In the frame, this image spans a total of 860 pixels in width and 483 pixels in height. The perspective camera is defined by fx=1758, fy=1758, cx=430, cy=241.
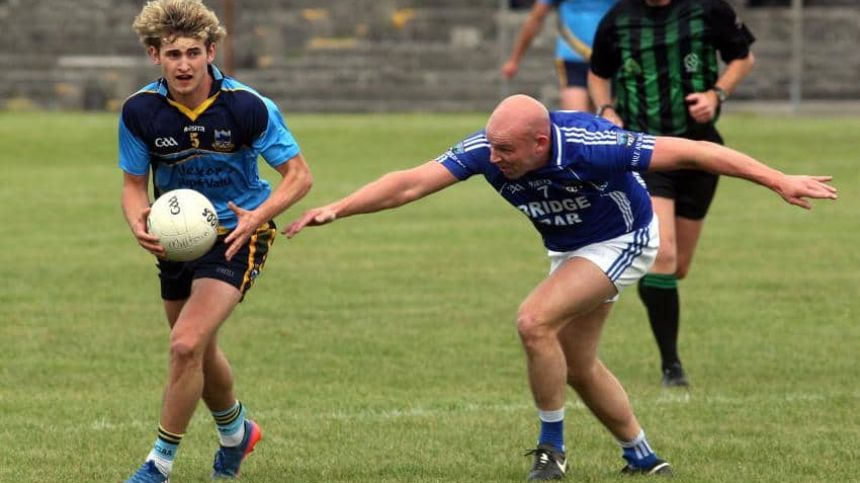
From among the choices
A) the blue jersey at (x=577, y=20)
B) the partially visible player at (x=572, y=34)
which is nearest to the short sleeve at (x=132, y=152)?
the partially visible player at (x=572, y=34)

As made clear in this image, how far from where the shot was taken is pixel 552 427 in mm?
6879

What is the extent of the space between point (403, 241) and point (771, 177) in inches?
385

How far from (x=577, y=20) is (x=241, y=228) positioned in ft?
29.0

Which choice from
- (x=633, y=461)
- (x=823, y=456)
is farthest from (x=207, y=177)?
(x=823, y=456)

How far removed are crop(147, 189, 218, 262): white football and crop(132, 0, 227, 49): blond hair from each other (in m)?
0.60

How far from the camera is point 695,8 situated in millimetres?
9641

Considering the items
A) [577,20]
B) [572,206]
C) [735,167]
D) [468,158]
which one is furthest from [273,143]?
[577,20]

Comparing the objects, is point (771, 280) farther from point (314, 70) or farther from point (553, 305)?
point (314, 70)

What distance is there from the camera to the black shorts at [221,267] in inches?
270

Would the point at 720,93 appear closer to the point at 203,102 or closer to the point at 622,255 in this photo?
the point at 622,255

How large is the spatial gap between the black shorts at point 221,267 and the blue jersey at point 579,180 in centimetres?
83

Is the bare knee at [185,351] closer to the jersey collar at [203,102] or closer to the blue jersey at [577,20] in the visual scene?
the jersey collar at [203,102]

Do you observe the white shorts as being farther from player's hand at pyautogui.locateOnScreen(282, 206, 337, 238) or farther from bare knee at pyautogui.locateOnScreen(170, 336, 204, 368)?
bare knee at pyautogui.locateOnScreen(170, 336, 204, 368)

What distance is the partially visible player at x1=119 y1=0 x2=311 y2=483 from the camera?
668 centimetres
